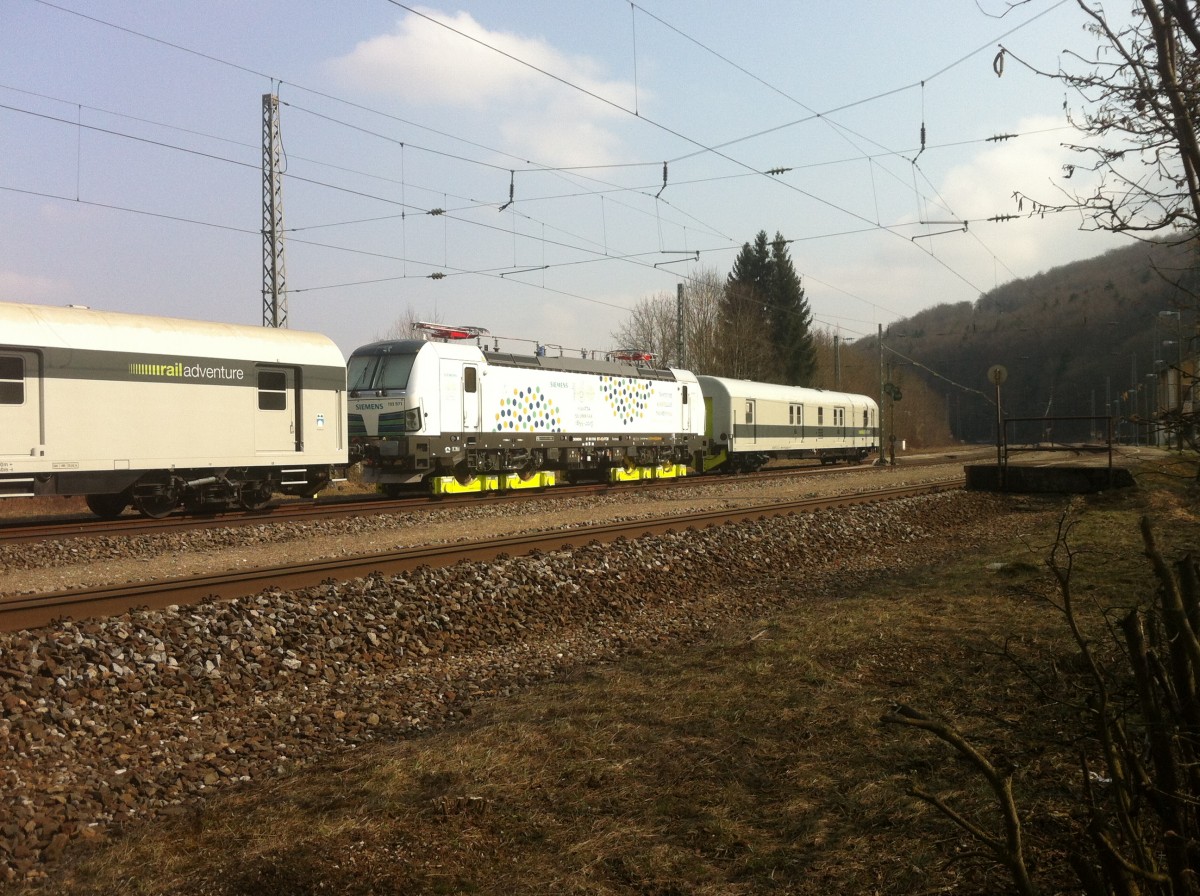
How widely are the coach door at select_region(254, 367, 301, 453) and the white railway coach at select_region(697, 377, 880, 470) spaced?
57.4ft

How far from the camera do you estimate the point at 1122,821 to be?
2.11m

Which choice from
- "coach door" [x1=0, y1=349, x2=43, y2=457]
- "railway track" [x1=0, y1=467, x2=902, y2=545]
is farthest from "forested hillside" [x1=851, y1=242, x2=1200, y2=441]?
"coach door" [x1=0, y1=349, x2=43, y2=457]

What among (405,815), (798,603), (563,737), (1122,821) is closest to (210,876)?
(405,815)

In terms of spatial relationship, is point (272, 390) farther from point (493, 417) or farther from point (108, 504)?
point (493, 417)

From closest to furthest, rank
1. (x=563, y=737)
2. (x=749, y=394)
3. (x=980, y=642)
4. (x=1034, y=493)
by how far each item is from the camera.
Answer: (x=563, y=737), (x=980, y=642), (x=1034, y=493), (x=749, y=394)

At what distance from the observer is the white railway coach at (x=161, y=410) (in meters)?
14.0

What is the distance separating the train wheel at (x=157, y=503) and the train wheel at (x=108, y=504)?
0.27 metres

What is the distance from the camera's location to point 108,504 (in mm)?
16234

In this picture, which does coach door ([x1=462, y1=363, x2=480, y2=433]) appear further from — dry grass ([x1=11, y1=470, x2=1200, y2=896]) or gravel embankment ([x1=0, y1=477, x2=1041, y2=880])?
dry grass ([x1=11, y1=470, x2=1200, y2=896])

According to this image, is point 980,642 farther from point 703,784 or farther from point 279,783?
point 279,783

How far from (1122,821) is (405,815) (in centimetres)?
304

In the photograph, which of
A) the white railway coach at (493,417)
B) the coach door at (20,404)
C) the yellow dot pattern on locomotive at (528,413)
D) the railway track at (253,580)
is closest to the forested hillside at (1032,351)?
the white railway coach at (493,417)

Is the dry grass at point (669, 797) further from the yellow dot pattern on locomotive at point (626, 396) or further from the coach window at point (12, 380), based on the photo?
the yellow dot pattern on locomotive at point (626, 396)

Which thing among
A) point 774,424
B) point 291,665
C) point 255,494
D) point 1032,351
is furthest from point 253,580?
point 1032,351
